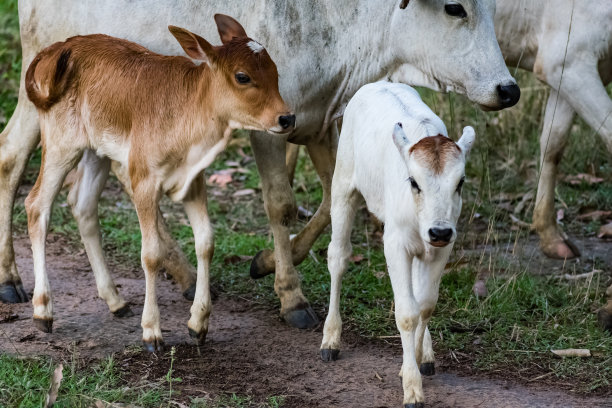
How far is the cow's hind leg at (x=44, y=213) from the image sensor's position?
17.9 feet

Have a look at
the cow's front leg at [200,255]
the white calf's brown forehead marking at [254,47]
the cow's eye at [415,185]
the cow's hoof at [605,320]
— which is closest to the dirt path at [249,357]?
the cow's front leg at [200,255]

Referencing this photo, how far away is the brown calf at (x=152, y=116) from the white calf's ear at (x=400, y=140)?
734 millimetres

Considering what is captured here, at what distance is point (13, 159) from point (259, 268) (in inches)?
67.5

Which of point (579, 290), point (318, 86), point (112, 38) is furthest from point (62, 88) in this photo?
point (579, 290)

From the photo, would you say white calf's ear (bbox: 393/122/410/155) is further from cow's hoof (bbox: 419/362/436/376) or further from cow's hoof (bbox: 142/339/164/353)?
cow's hoof (bbox: 142/339/164/353)

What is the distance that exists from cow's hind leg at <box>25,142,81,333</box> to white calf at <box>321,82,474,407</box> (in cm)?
153

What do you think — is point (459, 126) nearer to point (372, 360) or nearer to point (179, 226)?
point (179, 226)

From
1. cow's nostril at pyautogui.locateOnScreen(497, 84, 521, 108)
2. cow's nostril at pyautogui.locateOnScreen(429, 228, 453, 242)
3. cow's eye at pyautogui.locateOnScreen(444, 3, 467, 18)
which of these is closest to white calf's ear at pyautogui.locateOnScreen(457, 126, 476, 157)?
cow's nostril at pyautogui.locateOnScreen(429, 228, 453, 242)

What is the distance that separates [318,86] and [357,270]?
1518 millimetres

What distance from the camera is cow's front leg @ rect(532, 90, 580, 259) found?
7059 mm

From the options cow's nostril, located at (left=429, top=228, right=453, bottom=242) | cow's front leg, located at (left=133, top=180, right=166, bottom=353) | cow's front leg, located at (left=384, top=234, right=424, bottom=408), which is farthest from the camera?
cow's front leg, located at (left=133, top=180, right=166, bottom=353)

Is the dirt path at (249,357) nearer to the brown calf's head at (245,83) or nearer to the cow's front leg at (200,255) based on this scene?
the cow's front leg at (200,255)

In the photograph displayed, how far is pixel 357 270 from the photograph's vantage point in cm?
682

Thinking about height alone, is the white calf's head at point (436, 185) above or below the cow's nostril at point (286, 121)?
above
